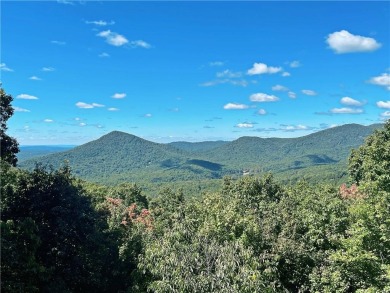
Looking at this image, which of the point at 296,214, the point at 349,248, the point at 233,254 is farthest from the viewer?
the point at 296,214

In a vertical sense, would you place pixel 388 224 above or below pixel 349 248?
above

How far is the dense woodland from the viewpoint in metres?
14.1

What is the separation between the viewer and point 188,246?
14.5 meters

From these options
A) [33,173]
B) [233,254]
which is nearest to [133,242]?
[33,173]

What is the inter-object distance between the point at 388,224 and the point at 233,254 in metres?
7.57

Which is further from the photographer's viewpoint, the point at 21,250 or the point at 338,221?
the point at 338,221

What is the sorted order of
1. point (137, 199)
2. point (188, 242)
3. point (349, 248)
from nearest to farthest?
point (188, 242) → point (349, 248) → point (137, 199)

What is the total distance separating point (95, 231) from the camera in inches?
811

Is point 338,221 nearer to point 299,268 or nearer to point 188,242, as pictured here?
point 299,268

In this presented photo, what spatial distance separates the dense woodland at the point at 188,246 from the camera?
46.2 feet

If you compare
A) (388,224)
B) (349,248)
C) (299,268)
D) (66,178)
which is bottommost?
(299,268)

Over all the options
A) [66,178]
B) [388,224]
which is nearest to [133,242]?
[66,178]

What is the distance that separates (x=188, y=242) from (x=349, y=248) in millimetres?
7797

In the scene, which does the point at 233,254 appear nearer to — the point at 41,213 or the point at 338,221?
the point at 338,221
